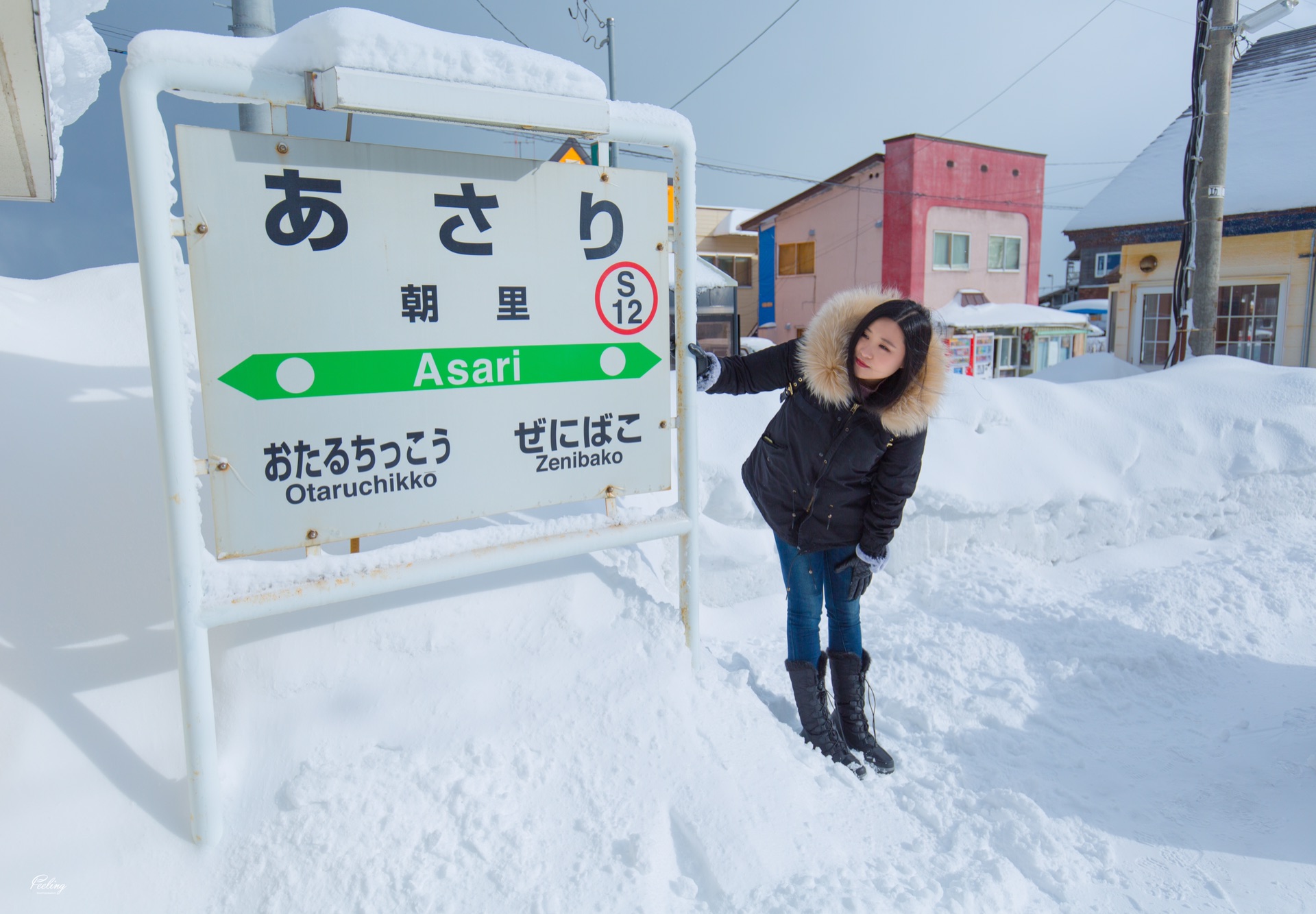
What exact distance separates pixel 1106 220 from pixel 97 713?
1325cm

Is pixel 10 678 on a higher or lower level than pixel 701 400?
lower

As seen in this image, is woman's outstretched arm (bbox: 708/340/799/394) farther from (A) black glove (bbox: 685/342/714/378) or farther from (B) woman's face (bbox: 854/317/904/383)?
(B) woman's face (bbox: 854/317/904/383)

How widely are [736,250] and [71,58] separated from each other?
101 ft

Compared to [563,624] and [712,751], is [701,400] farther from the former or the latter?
[712,751]

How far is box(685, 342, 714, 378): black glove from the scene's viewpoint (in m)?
2.64

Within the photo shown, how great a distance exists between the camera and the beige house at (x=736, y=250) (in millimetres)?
31350

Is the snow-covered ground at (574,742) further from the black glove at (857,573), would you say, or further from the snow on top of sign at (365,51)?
the snow on top of sign at (365,51)

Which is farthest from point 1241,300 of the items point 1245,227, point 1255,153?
point 1255,153

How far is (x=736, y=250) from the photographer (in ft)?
109

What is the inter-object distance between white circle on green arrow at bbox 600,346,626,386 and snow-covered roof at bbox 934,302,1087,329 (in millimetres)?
20627

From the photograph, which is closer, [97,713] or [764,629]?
[97,713]

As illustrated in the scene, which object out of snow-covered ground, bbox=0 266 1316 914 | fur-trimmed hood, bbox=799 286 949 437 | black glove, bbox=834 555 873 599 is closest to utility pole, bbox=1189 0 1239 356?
snow-covered ground, bbox=0 266 1316 914

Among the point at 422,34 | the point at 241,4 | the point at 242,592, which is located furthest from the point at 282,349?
the point at 241,4

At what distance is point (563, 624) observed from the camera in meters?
2.59
